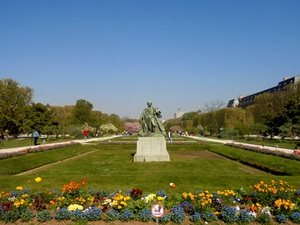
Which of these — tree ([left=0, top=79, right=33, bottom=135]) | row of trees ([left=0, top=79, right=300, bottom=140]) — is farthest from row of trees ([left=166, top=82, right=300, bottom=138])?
tree ([left=0, top=79, right=33, bottom=135])

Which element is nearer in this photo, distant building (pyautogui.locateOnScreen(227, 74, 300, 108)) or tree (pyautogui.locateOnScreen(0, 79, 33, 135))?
tree (pyautogui.locateOnScreen(0, 79, 33, 135))

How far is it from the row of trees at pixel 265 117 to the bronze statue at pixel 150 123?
2959cm

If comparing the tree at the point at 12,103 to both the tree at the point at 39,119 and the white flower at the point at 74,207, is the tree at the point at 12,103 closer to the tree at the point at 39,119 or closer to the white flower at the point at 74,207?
the tree at the point at 39,119

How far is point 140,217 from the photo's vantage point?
7328 millimetres

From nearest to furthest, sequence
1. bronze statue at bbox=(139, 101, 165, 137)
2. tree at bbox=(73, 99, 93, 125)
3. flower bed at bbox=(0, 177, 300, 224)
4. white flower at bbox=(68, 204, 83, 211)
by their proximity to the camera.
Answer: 1. flower bed at bbox=(0, 177, 300, 224)
2. white flower at bbox=(68, 204, 83, 211)
3. bronze statue at bbox=(139, 101, 165, 137)
4. tree at bbox=(73, 99, 93, 125)

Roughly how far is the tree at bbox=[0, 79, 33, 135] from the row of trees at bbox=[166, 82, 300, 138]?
4081 centimetres

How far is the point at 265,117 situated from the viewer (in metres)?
51.9

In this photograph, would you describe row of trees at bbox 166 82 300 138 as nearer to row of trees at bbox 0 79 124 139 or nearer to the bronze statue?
the bronze statue

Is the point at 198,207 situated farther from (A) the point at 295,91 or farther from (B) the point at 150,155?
(A) the point at 295,91

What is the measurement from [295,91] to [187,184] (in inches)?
2077

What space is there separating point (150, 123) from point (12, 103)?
4669 centimetres

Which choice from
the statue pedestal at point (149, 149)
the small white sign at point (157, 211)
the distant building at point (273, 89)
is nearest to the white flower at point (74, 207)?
the small white sign at point (157, 211)

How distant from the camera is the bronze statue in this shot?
20.2 metres

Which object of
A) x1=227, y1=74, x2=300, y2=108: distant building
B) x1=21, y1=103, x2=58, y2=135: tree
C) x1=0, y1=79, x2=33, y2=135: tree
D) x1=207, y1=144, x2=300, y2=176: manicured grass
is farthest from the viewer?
x1=227, y1=74, x2=300, y2=108: distant building
